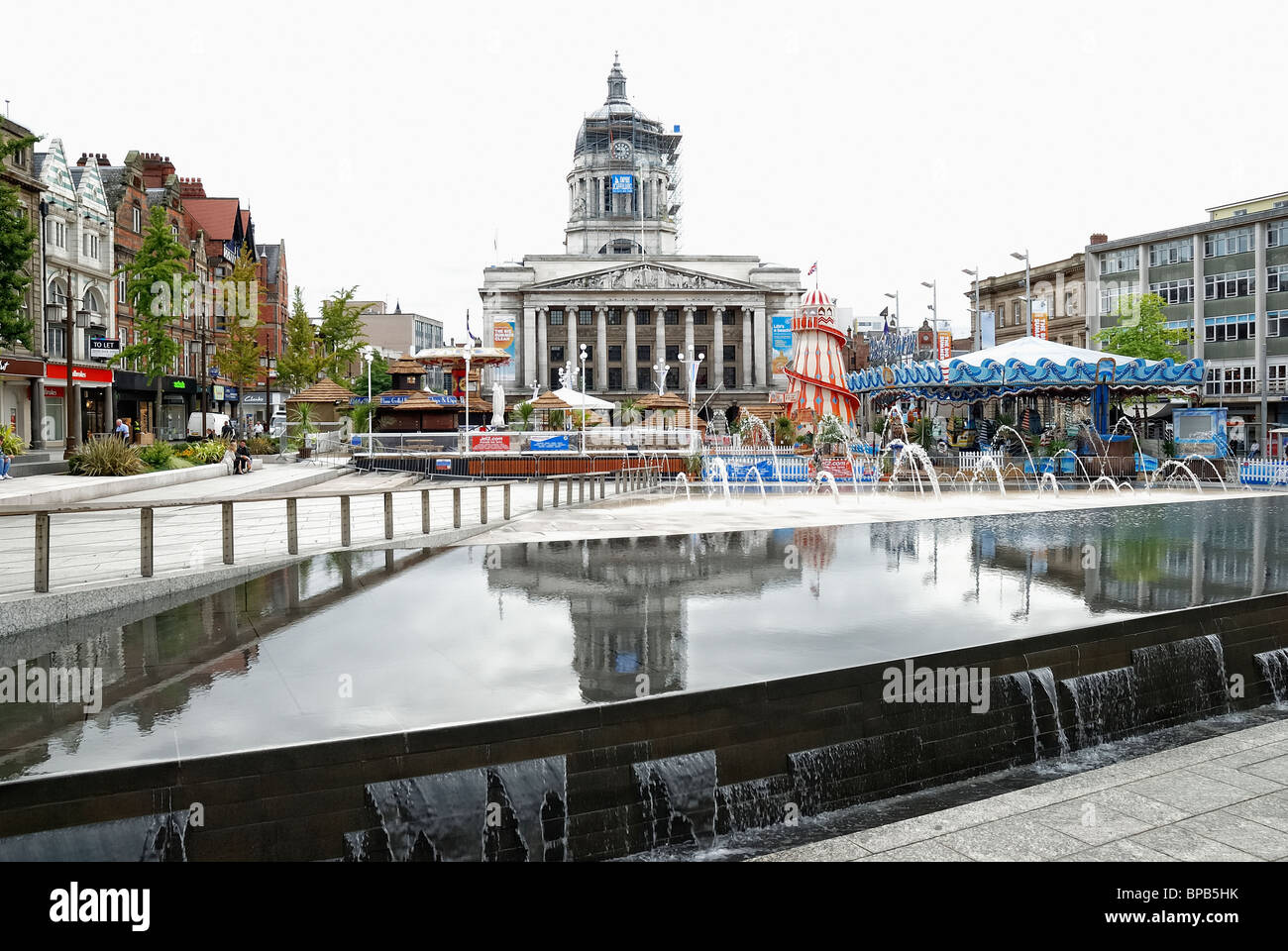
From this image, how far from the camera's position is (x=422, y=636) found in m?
8.14

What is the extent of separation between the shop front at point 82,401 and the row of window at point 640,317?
60.5 meters

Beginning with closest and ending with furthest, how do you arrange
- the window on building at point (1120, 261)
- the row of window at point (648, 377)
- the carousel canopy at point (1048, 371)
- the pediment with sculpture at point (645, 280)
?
the carousel canopy at point (1048, 371) → the window on building at point (1120, 261) → the pediment with sculpture at point (645, 280) → the row of window at point (648, 377)

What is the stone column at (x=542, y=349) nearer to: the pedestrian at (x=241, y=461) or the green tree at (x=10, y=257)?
the pedestrian at (x=241, y=461)

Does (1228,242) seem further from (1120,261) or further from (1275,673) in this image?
(1275,673)

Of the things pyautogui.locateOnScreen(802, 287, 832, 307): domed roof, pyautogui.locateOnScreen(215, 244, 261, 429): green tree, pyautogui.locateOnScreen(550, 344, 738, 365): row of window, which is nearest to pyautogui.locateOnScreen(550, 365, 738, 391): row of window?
pyautogui.locateOnScreen(550, 344, 738, 365): row of window

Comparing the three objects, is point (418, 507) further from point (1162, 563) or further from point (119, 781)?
point (119, 781)

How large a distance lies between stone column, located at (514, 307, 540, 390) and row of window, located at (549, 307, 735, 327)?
2261mm

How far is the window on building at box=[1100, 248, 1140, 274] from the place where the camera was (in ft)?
203

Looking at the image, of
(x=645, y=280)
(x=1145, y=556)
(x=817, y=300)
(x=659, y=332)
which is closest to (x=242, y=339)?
(x=817, y=300)

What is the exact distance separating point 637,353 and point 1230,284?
193 feet

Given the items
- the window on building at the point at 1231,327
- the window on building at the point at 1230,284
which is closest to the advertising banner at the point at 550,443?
the window on building at the point at 1231,327

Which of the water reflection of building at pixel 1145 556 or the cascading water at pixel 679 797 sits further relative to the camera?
the water reflection of building at pixel 1145 556

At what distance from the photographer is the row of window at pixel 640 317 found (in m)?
102
